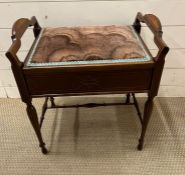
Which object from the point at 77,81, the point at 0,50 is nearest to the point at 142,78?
the point at 77,81

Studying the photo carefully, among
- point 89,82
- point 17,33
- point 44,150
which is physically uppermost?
point 17,33

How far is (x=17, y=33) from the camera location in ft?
2.87

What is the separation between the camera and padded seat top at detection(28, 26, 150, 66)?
840 millimetres

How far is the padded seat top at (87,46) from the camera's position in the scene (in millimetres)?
840

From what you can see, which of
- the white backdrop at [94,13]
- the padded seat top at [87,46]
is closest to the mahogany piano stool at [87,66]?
the padded seat top at [87,46]

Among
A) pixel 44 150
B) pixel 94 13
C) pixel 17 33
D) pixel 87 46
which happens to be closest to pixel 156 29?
pixel 87 46

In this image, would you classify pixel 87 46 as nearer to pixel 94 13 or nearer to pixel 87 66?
pixel 87 66

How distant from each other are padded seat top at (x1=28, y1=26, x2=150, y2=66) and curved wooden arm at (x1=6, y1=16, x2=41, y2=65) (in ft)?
0.20

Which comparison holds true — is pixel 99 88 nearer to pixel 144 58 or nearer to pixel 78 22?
pixel 144 58

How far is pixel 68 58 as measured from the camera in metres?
0.84

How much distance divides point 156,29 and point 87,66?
28 cm

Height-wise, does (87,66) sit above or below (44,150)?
→ above

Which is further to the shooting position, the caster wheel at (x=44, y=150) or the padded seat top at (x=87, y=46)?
the caster wheel at (x=44, y=150)

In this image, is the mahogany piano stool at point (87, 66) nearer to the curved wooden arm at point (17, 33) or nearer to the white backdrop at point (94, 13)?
the curved wooden arm at point (17, 33)
